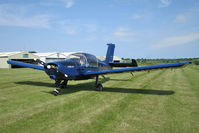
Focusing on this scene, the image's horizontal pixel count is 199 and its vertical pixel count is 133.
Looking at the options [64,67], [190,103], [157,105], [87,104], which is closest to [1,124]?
[87,104]

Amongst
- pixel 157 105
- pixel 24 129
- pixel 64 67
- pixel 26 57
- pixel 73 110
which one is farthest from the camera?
pixel 26 57

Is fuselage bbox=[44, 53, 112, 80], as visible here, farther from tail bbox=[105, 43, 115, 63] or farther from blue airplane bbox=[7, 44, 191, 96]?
tail bbox=[105, 43, 115, 63]

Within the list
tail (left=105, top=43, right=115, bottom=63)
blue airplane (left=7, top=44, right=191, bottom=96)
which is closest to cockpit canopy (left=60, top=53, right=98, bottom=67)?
blue airplane (left=7, top=44, right=191, bottom=96)

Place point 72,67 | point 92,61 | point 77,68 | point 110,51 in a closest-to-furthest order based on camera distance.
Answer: point 72,67 → point 77,68 → point 92,61 → point 110,51

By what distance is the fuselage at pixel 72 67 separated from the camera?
8258 mm

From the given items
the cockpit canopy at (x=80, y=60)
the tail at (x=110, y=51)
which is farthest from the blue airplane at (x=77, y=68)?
the tail at (x=110, y=51)

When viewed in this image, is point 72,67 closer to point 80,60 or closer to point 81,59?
point 80,60

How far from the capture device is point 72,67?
30.6 feet

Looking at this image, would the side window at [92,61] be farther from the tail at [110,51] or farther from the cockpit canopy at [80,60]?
the tail at [110,51]

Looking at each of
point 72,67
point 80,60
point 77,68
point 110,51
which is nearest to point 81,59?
point 80,60

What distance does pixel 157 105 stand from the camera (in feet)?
22.2

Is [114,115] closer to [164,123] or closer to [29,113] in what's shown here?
[164,123]

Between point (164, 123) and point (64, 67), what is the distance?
6034mm

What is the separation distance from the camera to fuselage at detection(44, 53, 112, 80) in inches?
325
